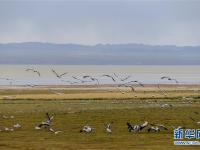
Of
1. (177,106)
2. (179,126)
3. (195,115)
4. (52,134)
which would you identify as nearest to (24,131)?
(52,134)

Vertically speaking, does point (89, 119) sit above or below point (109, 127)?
above

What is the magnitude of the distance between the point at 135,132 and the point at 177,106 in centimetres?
2040

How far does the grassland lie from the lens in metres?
38.2

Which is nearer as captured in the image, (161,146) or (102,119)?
(161,146)

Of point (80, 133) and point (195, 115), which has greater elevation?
point (195, 115)

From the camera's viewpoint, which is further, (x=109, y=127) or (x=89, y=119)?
(x=89, y=119)

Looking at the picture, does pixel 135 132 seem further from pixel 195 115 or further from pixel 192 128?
pixel 195 115

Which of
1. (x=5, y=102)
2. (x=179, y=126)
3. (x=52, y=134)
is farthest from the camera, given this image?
(x=5, y=102)

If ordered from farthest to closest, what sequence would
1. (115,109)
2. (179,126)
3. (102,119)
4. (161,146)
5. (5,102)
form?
(5,102) < (115,109) < (102,119) < (179,126) < (161,146)

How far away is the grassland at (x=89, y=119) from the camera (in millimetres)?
38188

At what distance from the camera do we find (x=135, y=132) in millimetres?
43000

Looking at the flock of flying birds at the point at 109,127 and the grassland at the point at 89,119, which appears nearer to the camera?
the grassland at the point at 89,119

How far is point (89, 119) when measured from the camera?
50.8 m

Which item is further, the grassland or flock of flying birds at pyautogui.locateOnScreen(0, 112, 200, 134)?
flock of flying birds at pyautogui.locateOnScreen(0, 112, 200, 134)
